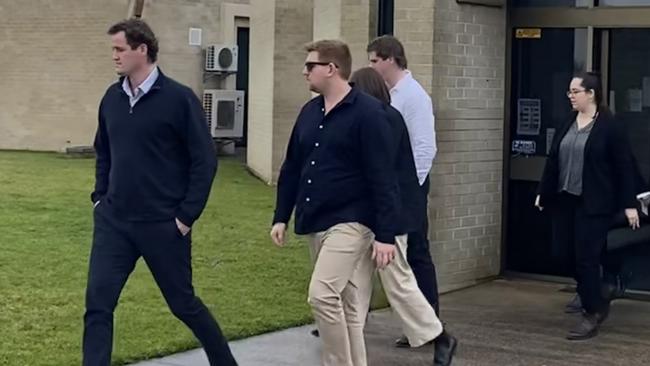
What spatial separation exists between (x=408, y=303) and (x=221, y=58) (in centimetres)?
1618

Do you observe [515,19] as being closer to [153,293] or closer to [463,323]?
[463,323]

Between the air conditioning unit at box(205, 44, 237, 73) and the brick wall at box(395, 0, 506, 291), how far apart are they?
12.9 m

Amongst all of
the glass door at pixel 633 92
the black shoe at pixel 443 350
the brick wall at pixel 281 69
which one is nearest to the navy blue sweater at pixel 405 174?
the black shoe at pixel 443 350

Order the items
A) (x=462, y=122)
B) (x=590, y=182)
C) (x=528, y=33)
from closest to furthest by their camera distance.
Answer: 1. (x=590, y=182)
2. (x=462, y=122)
3. (x=528, y=33)

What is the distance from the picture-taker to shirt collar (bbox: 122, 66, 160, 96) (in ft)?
19.9

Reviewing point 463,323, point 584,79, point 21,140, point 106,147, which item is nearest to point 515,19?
point 584,79

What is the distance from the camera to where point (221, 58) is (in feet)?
73.7

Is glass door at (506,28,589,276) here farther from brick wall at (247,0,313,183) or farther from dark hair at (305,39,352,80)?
brick wall at (247,0,313,183)

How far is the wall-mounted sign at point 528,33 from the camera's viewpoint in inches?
393

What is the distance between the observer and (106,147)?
247 inches

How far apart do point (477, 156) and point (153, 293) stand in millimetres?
2844

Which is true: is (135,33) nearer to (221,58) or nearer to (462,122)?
(462,122)

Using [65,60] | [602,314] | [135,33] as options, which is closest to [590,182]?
[602,314]

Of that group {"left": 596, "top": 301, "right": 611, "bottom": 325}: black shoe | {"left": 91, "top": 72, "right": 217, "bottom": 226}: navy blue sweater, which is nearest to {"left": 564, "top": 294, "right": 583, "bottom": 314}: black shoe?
{"left": 596, "top": 301, "right": 611, "bottom": 325}: black shoe
